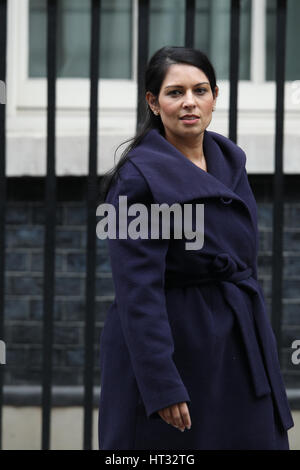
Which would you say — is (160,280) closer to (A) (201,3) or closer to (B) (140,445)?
(B) (140,445)

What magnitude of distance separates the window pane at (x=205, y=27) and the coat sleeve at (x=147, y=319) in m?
3.01

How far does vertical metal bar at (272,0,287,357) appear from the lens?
3.32 metres

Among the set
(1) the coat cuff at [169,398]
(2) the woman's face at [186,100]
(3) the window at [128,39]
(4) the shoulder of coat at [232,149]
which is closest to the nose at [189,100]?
(2) the woman's face at [186,100]

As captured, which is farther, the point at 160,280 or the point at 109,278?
the point at 109,278

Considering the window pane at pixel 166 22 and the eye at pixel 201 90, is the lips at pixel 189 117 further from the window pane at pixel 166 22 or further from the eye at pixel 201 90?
the window pane at pixel 166 22

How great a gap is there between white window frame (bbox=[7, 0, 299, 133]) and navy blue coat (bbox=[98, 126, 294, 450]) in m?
2.56

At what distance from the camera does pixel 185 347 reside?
2529mm

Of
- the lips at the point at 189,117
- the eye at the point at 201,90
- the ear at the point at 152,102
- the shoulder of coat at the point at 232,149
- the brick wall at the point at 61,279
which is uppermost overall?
the eye at the point at 201,90

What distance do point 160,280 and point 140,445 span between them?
0.45 metres

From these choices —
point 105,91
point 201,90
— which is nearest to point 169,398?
point 201,90

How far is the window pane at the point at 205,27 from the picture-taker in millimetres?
5316
